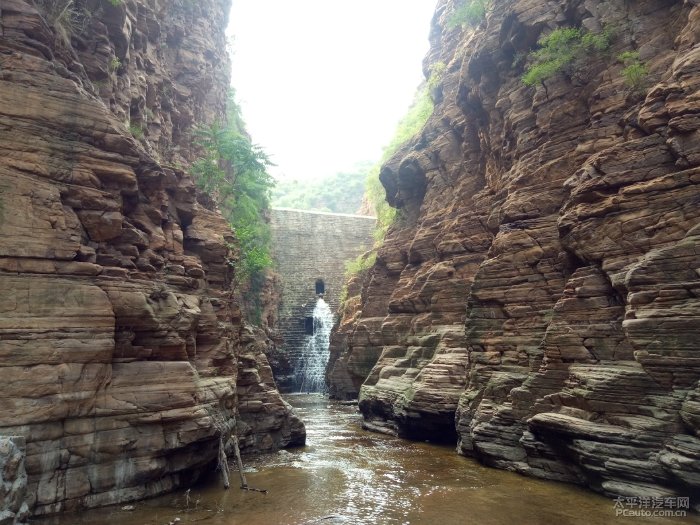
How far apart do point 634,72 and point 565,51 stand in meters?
2.57

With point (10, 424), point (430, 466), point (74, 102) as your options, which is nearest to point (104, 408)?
point (10, 424)

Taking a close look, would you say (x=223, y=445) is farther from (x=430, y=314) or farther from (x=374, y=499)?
(x=430, y=314)

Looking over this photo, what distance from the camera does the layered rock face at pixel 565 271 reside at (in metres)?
9.03

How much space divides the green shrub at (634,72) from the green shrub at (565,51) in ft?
3.27

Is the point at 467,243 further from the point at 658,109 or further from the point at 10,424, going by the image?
the point at 10,424

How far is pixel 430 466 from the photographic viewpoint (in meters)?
13.2

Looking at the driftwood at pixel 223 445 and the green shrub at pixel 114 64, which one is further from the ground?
the green shrub at pixel 114 64

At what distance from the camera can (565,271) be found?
12492mm

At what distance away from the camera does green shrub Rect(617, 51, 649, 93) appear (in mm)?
11609

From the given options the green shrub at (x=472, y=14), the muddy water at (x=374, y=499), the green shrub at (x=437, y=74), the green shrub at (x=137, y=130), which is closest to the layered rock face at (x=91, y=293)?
the muddy water at (x=374, y=499)

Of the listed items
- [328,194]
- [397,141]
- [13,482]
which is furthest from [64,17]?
[328,194]

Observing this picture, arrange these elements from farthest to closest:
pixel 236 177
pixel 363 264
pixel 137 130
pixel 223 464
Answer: pixel 363 264, pixel 236 177, pixel 137 130, pixel 223 464

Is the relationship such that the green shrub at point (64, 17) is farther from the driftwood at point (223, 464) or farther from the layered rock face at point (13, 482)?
the driftwood at point (223, 464)

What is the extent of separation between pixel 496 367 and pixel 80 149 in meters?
11.4
